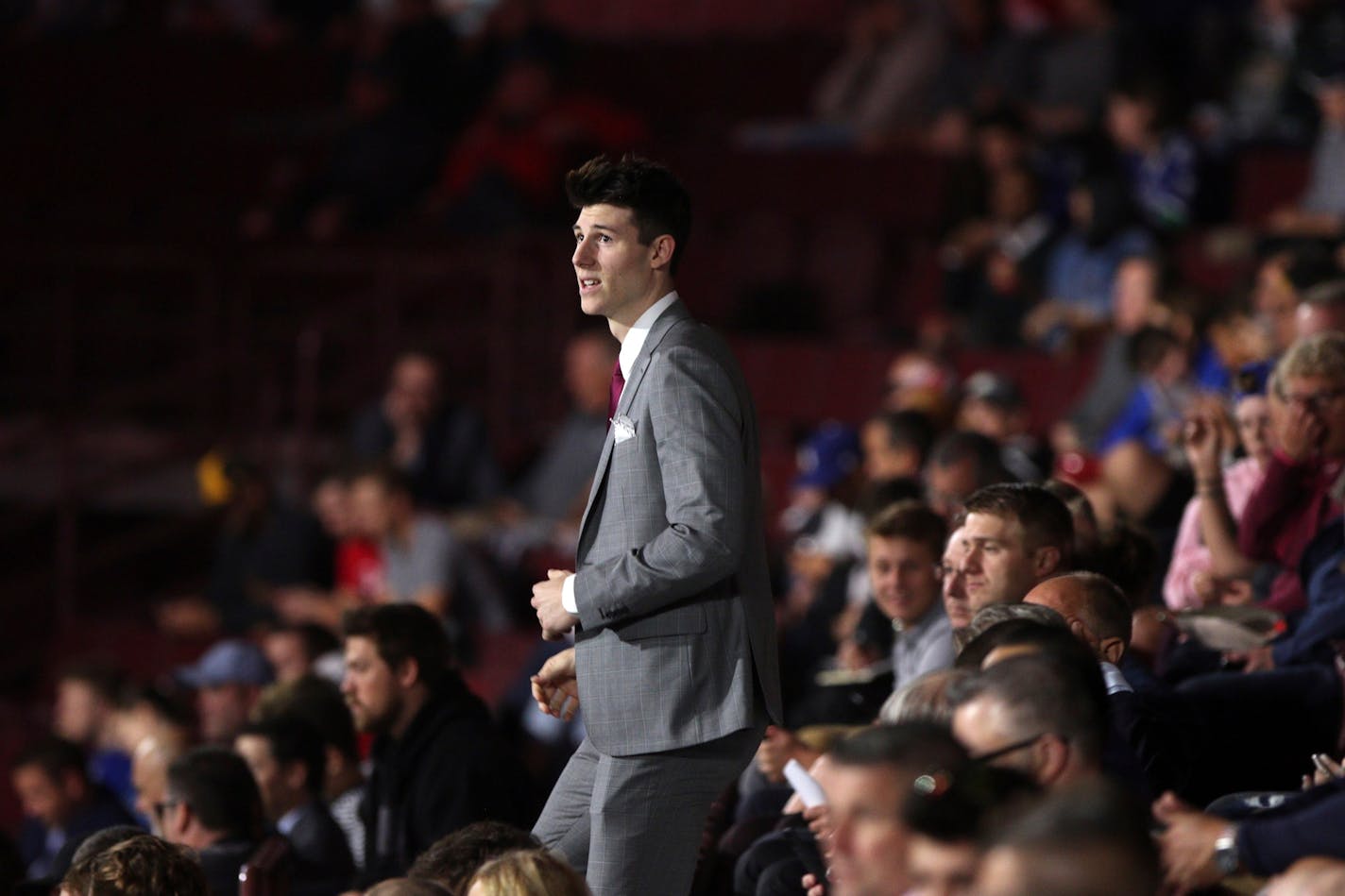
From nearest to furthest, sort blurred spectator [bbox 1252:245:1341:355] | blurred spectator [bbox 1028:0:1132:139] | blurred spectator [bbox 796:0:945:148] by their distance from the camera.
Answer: blurred spectator [bbox 1252:245:1341:355], blurred spectator [bbox 1028:0:1132:139], blurred spectator [bbox 796:0:945:148]

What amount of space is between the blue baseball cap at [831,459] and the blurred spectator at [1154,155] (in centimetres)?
192

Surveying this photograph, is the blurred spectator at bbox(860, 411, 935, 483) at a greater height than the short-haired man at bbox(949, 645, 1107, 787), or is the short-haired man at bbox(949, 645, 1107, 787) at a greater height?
the blurred spectator at bbox(860, 411, 935, 483)

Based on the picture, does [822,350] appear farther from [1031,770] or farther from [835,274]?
[1031,770]

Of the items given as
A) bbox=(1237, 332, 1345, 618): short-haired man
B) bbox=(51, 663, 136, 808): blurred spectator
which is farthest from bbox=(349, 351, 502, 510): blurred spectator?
bbox=(1237, 332, 1345, 618): short-haired man

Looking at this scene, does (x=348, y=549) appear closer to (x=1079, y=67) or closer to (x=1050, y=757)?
(x=1079, y=67)

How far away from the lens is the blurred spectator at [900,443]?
707 centimetres

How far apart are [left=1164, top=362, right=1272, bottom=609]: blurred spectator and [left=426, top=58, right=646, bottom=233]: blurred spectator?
533 cm

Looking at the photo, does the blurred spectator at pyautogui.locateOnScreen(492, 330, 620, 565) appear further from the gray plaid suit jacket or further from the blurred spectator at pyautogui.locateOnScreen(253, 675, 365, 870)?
the gray plaid suit jacket

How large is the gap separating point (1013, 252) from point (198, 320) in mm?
3861

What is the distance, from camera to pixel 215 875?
493cm

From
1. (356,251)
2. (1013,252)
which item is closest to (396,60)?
(356,251)

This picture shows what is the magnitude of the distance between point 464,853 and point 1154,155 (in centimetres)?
607

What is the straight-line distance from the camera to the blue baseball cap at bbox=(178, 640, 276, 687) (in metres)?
7.66

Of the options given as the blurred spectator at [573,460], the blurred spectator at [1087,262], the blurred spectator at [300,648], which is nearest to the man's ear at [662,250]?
the blurred spectator at [300,648]
